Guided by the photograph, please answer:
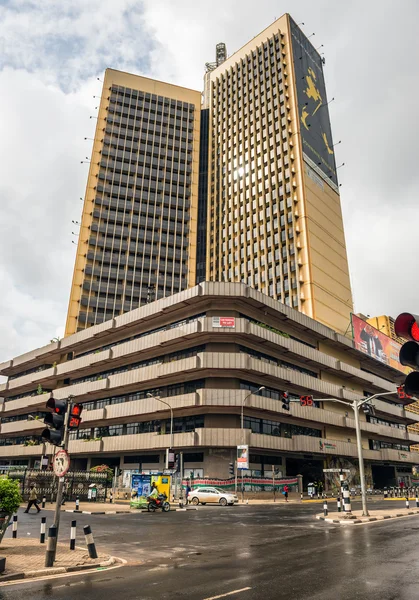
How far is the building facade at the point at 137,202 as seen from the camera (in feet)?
264

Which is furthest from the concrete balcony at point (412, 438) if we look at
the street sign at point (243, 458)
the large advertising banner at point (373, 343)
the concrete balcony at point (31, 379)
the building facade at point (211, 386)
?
the concrete balcony at point (31, 379)

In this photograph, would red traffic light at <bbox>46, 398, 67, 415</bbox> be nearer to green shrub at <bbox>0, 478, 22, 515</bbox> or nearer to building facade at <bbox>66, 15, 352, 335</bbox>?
green shrub at <bbox>0, 478, 22, 515</bbox>

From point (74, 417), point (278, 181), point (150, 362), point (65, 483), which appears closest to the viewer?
point (74, 417)

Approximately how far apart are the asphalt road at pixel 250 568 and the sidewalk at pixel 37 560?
0.58 meters

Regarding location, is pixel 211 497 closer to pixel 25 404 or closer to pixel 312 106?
pixel 25 404

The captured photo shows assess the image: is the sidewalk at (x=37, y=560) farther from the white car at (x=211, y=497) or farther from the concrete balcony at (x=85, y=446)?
the concrete balcony at (x=85, y=446)

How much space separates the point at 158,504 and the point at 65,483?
12147 millimetres

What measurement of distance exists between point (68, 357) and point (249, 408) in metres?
36.0

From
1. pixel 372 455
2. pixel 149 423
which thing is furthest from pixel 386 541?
pixel 372 455

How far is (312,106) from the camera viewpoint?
294 feet

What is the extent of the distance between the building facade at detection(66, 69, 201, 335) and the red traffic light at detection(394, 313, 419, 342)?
74985 millimetres

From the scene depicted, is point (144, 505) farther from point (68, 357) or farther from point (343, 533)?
point (68, 357)

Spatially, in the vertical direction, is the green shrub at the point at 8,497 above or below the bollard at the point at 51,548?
above

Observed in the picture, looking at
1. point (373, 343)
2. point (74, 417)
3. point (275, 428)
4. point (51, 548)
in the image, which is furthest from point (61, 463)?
point (373, 343)
